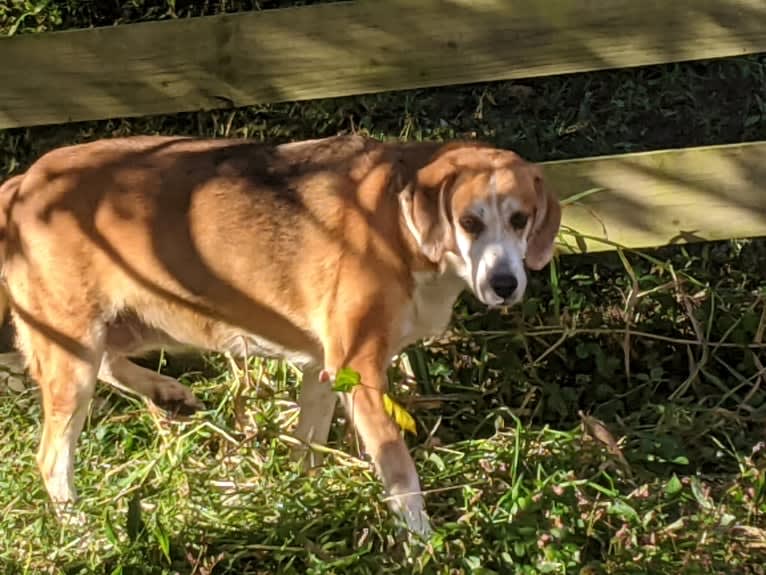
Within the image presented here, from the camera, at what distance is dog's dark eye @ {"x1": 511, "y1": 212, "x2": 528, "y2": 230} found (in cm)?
396

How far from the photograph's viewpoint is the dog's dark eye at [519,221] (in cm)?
396

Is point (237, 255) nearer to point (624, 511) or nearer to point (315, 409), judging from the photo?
point (315, 409)

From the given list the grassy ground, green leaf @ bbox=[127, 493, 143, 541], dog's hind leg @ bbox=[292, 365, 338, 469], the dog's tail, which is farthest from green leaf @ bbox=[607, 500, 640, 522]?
the dog's tail

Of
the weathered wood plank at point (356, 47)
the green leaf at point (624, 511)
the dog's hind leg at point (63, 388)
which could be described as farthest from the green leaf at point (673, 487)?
the dog's hind leg at point (63, 388)

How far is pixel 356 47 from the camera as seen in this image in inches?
182

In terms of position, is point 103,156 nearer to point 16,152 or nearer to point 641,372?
point 16,152

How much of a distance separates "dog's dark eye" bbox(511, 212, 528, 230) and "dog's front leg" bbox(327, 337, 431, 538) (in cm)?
56

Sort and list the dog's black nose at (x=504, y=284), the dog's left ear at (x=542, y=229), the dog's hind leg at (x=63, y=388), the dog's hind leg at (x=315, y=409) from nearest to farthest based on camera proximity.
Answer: the dog's black nose at (x=504, y=284) < the dog's left ear at (x=542, y=229) < the dog's hind leg at (x=63, y=388) < the dog's hind leg at (x=315, y=409)

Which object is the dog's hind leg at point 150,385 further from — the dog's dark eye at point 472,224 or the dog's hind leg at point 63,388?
the dog's dark eye at point 472,224

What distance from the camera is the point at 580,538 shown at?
12.1 ft

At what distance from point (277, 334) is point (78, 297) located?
66 centimetres

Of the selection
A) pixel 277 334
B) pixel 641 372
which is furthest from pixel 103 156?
pixel 641 372

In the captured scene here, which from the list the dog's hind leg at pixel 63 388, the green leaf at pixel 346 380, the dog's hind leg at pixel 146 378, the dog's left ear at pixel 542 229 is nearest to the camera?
the green leaf at pixel 346 380

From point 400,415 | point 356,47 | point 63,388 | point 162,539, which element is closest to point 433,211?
point 400,415
